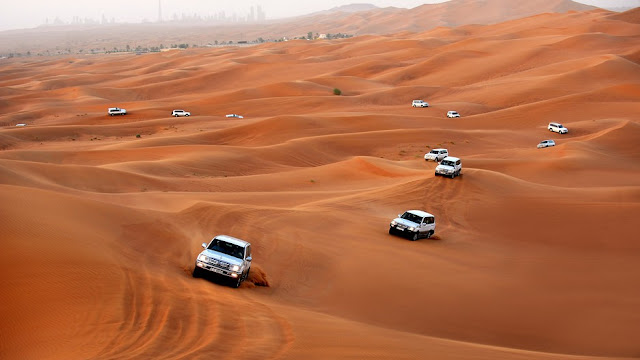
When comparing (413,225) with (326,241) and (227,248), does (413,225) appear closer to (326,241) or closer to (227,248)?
(326,241)

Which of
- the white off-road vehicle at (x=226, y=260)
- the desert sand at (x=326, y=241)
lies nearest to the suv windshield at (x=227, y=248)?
the white off-road vehicle at (x=226, y=260)

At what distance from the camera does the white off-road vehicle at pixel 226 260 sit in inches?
498

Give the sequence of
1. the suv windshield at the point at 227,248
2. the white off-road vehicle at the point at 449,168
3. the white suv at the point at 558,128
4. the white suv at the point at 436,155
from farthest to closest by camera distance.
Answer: the white suv at the point at 558,128
the white suv at the point at 436,155
the white off-road vehicle at the point at 449,168
the suv windshield at the point at 227,248

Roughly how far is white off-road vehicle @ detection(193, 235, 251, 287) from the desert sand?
32 centimetres

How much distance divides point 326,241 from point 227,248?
199 inches

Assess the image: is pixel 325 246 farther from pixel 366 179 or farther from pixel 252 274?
pixel 366 179

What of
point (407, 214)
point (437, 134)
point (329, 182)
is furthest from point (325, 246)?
point (437, 134)

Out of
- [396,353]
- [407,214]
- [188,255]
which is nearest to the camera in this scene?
[396,353]

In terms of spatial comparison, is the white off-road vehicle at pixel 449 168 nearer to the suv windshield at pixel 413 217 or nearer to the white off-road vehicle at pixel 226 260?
the suv windshield at pixel 413 217

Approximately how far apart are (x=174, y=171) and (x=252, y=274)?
1754 centimetres

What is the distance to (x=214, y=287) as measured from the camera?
12312 mm

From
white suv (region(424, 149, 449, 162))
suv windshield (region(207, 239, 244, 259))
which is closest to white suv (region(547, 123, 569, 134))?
white suv (region(424, 149, 449, 162))

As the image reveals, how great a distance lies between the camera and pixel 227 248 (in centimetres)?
1333

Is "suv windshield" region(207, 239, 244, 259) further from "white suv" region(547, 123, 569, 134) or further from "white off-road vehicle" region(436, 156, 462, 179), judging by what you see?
"white suv" region(547, 123, 569, 134)
